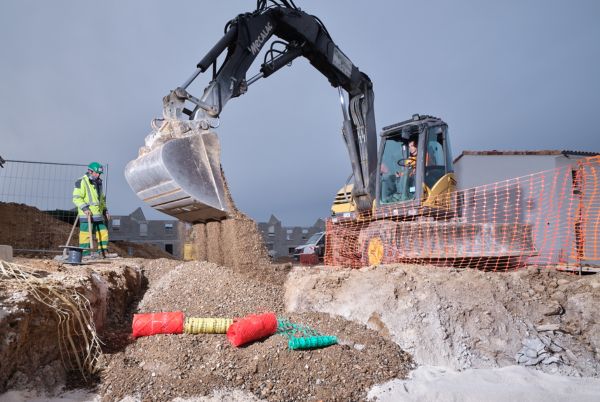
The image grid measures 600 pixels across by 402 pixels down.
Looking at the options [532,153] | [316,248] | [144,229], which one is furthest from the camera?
[144,229]

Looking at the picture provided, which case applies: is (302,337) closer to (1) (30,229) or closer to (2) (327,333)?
(2) (327,333)

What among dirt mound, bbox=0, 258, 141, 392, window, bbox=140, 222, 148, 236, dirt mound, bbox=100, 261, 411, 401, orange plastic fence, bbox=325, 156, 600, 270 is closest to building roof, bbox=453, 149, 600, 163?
orange plastic fence, bbox=325, 156, 600, 270

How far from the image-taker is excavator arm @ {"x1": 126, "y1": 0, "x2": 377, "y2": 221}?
5.74 metres

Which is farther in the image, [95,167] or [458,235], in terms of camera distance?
[95,167]

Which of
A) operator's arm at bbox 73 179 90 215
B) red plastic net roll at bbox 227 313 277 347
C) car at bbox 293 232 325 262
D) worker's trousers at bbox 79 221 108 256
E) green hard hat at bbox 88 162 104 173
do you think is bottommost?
red plastic net roll at bbox 227 313 277 347

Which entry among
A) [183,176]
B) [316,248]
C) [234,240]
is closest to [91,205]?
[183,176]

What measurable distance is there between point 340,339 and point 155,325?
1.81 metres

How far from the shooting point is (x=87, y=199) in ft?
22.8

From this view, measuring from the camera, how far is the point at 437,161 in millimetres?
6891

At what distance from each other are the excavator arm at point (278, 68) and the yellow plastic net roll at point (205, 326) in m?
1.74

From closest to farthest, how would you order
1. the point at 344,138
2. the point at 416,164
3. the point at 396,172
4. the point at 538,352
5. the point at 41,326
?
the point at 41,326 < the point at 538,352 < the point at 416,164 < the point at 396,172 < the point at 344,138

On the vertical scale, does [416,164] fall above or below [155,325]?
above

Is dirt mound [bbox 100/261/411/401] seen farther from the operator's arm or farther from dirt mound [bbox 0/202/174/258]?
dirt mound [bbox 0/202/174/258]

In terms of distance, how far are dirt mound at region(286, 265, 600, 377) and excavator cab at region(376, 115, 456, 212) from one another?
164 centimetres
